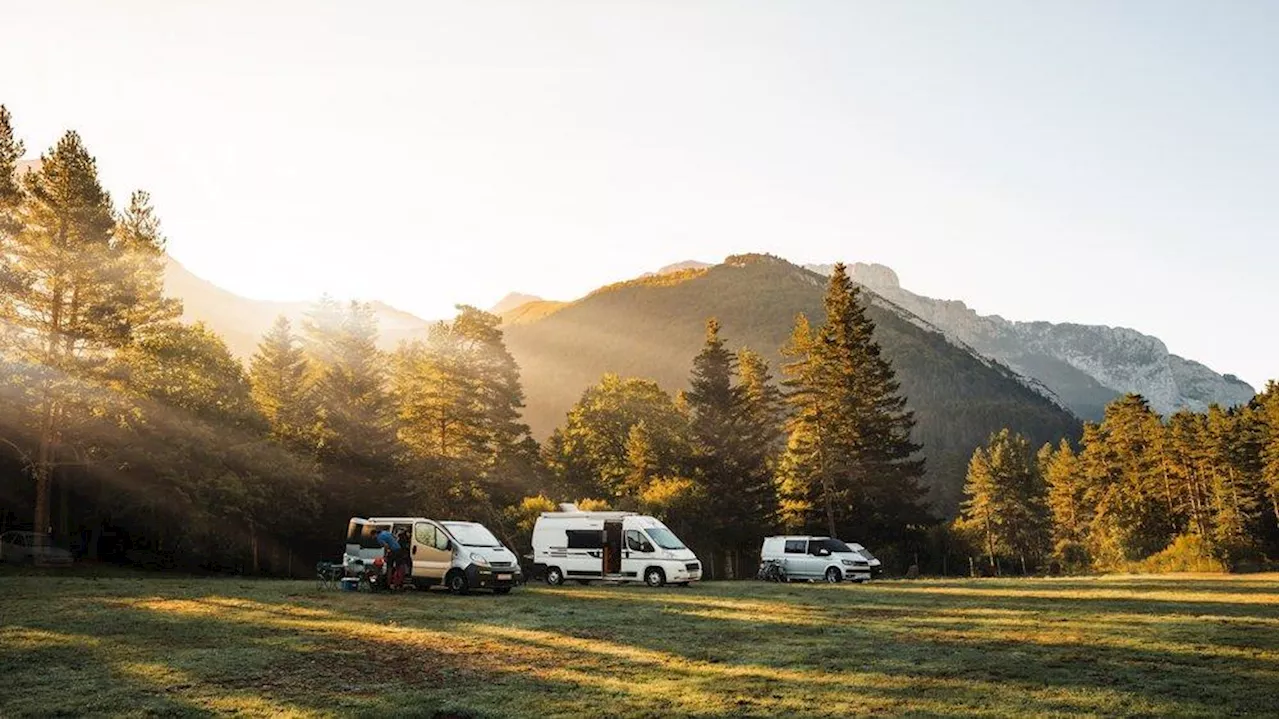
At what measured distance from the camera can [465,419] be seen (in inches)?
2048

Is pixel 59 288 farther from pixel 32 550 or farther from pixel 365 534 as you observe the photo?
pixel 365 534

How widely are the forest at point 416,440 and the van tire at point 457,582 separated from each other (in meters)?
16.0

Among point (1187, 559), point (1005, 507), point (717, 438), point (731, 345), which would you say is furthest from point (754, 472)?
point (731, 345)

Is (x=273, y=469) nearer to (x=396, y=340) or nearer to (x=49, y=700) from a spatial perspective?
(x=396, y=340)

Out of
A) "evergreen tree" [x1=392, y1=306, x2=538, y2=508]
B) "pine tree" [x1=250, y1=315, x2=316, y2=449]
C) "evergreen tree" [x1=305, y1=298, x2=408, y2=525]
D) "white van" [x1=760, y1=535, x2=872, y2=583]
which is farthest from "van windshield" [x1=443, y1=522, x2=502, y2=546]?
"pine tree" [x1=250, y1=315, x2=316, y2=449]

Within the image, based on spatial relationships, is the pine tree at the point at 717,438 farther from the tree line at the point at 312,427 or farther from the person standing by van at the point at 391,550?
the person standing by van at the point at 391,550

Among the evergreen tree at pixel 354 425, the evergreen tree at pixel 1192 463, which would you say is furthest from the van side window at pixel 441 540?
the evergreen tree at pixel 1192 463

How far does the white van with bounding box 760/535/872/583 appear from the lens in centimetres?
3741

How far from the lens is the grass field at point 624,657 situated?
9969 mm

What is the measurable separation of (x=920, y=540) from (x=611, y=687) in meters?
49.4

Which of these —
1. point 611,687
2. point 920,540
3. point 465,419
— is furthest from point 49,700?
point 920,540

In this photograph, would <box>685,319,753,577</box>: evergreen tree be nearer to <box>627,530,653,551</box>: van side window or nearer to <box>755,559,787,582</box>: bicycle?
<box>755,559,787,582</box>: bicycle

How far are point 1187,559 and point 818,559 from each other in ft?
104

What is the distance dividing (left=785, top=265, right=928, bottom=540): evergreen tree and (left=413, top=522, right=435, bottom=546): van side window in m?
30.7
